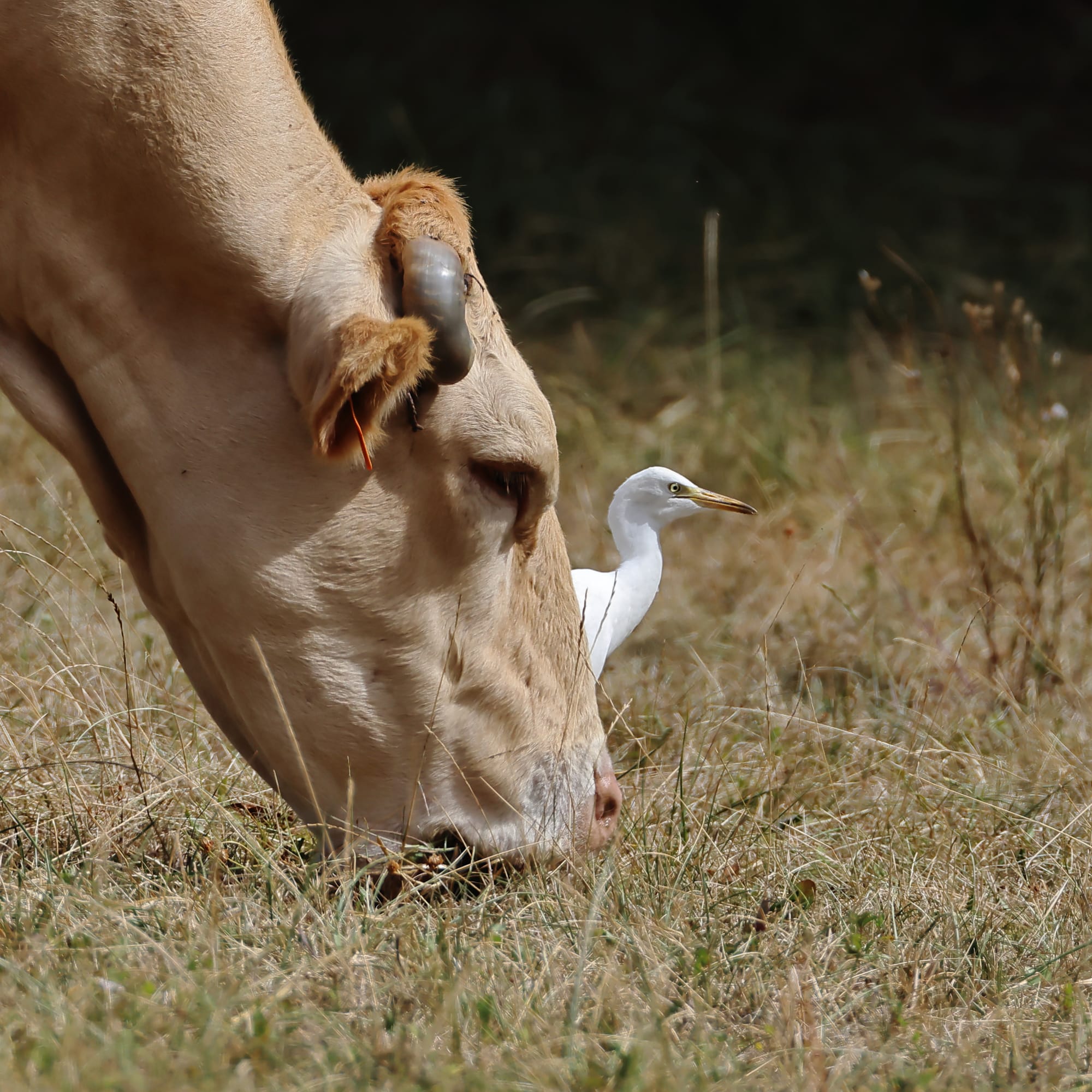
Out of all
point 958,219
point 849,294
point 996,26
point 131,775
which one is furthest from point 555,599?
point 996,26

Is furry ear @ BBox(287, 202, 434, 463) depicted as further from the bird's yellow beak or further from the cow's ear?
the bird's yellow beak

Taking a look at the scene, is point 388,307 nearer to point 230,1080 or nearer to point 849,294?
point 230,1080

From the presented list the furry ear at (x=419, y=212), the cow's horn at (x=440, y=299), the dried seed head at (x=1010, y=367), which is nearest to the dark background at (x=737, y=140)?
the dried seed head at (x=1010, y=367)

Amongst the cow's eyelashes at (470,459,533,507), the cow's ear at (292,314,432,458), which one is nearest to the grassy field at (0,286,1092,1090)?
the cow's eyelashes at (470,459,533,507)

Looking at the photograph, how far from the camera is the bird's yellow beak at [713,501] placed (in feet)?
11.6

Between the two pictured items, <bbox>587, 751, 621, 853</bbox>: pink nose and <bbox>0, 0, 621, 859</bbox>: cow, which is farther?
<bbox>587, 751, 621, 853</bbox>: pink nose

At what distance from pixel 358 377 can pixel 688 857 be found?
125 cm

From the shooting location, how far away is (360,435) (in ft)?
7.38

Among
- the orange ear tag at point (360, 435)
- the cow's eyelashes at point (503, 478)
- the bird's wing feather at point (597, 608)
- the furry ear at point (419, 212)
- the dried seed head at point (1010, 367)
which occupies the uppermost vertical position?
the furry ear at point (419, 212)

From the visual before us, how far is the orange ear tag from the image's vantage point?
7.30 feet

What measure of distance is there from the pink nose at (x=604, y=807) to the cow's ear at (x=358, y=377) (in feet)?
2.67

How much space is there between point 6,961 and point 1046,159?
27.3 ft

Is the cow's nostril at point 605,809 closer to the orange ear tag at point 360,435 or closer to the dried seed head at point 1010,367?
the orange ear tag at point 360,435

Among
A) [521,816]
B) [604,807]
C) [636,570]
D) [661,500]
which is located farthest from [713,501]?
[521,816]
